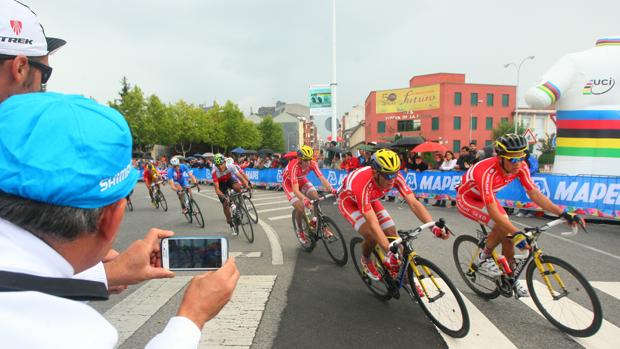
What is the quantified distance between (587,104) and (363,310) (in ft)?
32.2

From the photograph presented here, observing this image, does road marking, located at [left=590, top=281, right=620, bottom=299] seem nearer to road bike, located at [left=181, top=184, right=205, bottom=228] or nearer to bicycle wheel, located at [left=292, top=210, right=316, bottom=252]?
bicycle wheel, located at [left=292, top=210, right=316, bottom=252]

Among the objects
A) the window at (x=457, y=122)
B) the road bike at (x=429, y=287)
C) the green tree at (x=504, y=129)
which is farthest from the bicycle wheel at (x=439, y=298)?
the window at (x=457, y=122)

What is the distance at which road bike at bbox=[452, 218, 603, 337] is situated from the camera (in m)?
3.33

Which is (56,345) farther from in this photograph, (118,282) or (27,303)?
(118,282)

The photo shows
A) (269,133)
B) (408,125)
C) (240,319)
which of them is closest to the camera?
(240,319)

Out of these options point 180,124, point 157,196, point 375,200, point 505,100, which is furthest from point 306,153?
point 505,100

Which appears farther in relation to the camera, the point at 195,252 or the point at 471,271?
the point at 471,271

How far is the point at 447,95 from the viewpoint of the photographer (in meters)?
57.4

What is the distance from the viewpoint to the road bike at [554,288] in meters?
3.33

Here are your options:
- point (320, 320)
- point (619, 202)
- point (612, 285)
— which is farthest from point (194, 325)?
point (619, 202)

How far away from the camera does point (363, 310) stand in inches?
156

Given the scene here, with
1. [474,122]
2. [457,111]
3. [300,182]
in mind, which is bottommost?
[300,182]

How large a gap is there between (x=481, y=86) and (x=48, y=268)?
65.9 m

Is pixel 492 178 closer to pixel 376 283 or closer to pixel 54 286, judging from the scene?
pixel 376 283
